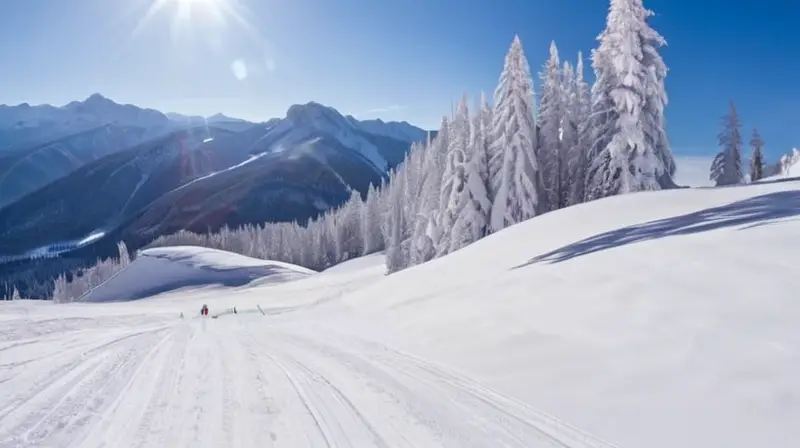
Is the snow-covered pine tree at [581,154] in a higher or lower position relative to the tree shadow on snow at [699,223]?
higher

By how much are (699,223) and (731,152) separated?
4491cm

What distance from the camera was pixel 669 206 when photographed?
20.4 meters

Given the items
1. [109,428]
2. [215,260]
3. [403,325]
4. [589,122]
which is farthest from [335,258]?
[109,428]

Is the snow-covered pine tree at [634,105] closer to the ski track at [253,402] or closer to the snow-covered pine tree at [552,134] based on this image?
the snow-covered pine tree at [552,134]

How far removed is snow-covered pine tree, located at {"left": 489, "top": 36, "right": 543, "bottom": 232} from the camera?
3394 cm

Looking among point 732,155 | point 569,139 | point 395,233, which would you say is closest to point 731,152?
point 732,155

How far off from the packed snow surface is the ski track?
0.03 m

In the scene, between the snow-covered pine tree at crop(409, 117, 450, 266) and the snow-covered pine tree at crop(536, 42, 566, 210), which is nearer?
the snow-covered pine tree at crop(536, 42, 566, 210)

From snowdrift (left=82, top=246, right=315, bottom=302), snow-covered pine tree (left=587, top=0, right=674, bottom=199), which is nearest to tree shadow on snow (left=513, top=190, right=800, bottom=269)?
snow-covered pine tree (left=587, top=0, right=674, bottom=199)

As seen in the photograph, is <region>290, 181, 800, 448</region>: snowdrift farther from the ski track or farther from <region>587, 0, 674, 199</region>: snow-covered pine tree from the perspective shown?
<region>587, 0, 674, 199</region>: snow-covered pine tree

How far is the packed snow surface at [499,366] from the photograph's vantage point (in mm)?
5578

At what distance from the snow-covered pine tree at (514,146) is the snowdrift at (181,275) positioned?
23.5 meters

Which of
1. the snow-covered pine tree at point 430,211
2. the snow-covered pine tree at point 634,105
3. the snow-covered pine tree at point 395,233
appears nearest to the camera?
the snow-covered pine tree at point 634,105

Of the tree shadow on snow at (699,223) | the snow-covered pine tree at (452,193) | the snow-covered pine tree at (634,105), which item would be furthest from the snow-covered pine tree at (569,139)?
the tree shadow on snow at (699,223)
